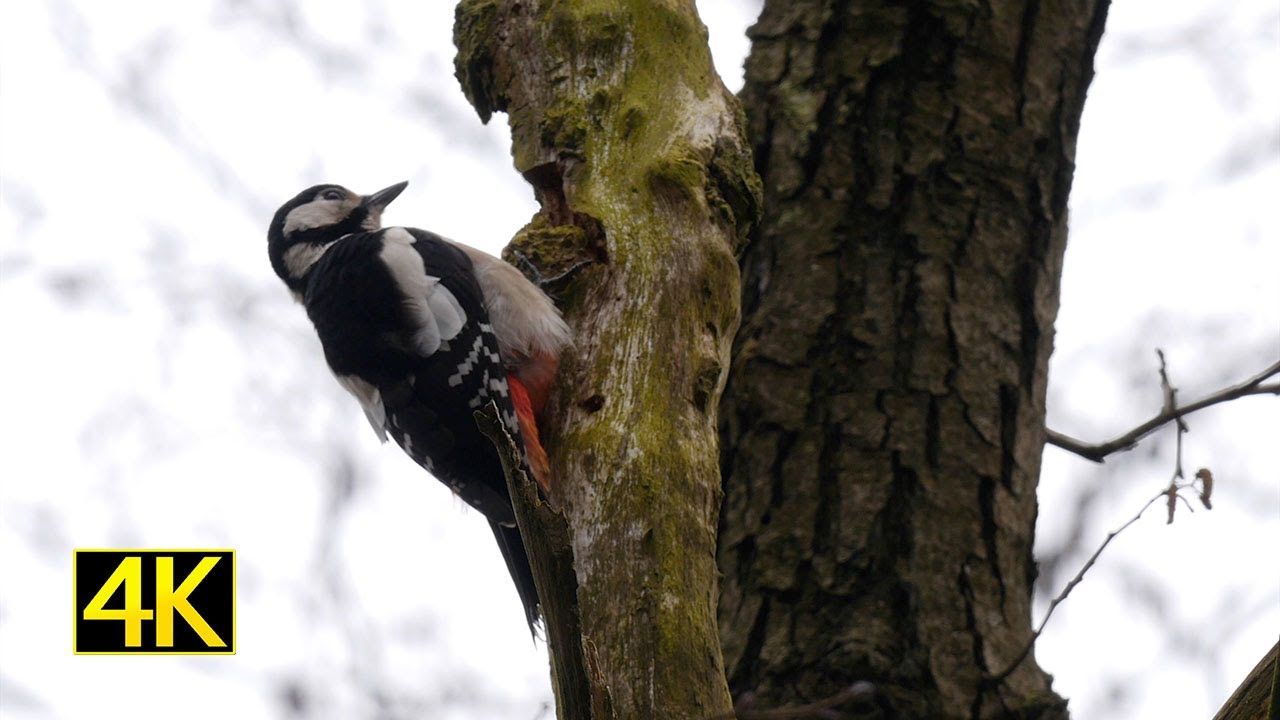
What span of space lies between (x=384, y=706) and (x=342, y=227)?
1.40 metres

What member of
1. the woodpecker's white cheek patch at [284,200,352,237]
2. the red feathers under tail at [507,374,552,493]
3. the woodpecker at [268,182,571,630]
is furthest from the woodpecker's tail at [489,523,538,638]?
the woodpecker's white cheek patch at [284,200,352,237]

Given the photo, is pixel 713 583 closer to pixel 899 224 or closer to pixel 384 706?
pixel 899 224

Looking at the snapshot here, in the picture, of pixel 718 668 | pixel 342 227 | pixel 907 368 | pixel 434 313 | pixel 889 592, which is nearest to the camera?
pixel 718 668

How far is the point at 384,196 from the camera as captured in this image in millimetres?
4000

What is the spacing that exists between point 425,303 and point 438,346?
5.3 inches

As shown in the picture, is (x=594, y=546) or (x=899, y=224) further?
(x=899, y=224)

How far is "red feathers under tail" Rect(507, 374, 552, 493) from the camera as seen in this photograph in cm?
250

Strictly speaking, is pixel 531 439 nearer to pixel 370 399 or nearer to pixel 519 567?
pixel 519 567

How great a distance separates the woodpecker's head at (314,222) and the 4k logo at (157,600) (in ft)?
3.19

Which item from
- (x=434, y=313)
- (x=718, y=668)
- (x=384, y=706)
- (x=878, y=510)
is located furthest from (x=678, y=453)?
(x=384, y=706)

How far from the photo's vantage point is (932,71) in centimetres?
285

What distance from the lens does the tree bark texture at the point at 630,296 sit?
69.1 inches

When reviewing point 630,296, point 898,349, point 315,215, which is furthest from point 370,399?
point 898,349

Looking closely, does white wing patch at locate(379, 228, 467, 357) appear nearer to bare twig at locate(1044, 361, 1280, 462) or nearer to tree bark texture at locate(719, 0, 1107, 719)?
tree bark texture at locate(719, 0, 1107, 719)
